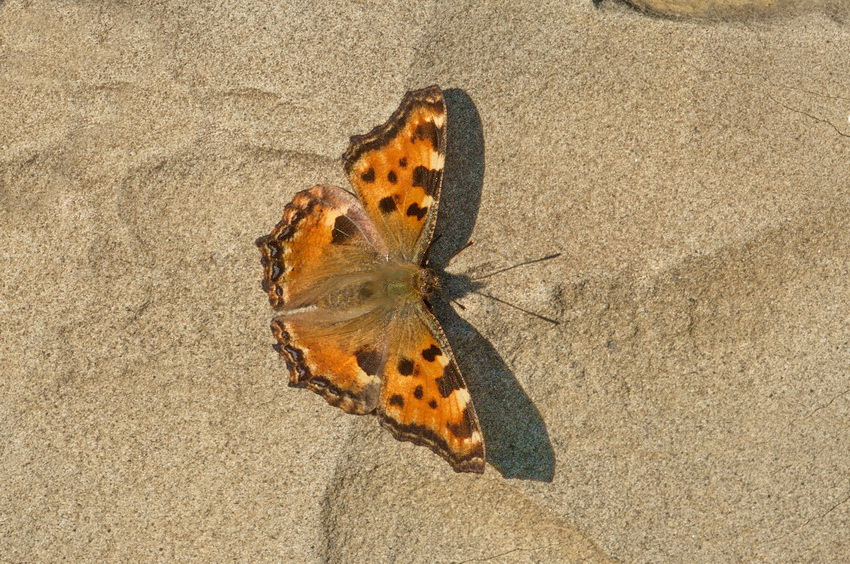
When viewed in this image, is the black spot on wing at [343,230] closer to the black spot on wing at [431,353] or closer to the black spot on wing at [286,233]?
the black spot on wing at [286,233]

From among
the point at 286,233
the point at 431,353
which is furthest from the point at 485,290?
the point at 286,233

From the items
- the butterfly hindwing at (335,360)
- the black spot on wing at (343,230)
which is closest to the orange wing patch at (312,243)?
the black spot on wing at (343,230)

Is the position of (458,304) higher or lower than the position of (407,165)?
lower

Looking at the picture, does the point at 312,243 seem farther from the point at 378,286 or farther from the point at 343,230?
the point at 378,286

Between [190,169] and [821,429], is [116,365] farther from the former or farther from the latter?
[821,429]

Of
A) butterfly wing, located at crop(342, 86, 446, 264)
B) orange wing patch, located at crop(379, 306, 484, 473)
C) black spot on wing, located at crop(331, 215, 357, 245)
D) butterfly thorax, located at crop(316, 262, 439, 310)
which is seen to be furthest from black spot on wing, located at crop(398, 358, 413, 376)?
black spot on wing, located at crop(331, 215, 357, 245)

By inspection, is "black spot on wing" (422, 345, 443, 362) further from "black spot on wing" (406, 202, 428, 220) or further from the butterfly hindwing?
"black spot on wing" (406, 202, 428, 220)

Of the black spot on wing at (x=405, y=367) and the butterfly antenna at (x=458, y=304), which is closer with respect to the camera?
the black spot on wing at (x=405, y=367)
